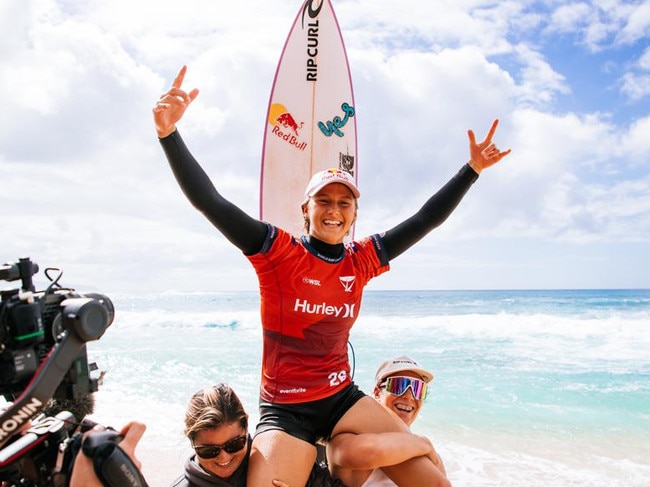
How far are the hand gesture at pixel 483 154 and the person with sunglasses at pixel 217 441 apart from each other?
187cm

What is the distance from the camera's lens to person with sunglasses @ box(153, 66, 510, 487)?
2.38 metres

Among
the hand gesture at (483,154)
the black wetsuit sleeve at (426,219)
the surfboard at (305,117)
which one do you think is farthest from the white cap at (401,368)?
the surfboard at (305,117)

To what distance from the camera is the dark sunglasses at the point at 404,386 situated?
3.21m

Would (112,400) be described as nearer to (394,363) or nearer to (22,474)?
(394,363)

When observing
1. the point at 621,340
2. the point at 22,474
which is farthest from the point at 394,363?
the point at 621,340

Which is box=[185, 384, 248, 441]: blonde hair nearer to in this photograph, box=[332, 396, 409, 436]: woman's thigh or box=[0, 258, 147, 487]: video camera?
box=[332, 396, 409, 436]: woman's thigh

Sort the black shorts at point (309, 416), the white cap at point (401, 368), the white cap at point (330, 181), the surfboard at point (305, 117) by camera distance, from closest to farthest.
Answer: the black shorts at point (309, 416)
the white cap at point (330, 181)
the white cap at point (401, 368)
the surfboard at point (305, 117)

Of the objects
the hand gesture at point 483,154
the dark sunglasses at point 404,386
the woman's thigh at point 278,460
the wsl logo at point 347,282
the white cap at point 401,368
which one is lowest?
the woman's thigh at point 278,460

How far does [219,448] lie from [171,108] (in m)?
1.44

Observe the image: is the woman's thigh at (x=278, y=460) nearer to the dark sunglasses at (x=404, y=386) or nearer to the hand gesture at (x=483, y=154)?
the dark sunglasses at (x=404, y=386)

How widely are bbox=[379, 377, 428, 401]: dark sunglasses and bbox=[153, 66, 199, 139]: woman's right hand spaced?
1.87m

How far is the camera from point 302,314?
8.63ft

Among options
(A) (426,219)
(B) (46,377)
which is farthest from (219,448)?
(A) (426,219)

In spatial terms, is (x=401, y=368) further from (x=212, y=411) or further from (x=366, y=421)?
(x=212, y=411)
